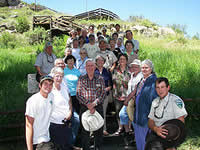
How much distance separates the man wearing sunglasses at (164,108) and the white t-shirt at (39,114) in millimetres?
1629

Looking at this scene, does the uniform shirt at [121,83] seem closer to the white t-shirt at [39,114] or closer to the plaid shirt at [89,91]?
the plaid shirt at [89,91]

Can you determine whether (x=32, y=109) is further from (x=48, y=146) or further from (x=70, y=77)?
(x=70, y=77)

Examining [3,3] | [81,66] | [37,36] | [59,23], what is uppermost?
[3,3]

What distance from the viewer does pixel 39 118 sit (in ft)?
9.15

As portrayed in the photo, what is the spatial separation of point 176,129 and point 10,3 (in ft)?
172

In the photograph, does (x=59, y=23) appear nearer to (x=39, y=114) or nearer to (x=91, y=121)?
(x=91, y=121)

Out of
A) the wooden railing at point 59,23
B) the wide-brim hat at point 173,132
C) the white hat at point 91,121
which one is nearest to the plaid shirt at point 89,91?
the white hat at point 91,121

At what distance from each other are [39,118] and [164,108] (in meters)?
1.84

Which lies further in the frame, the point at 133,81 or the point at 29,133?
the point at 133,81

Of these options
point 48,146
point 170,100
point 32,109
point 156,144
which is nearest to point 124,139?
point 156,144

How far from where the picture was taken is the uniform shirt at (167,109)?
9.97ft

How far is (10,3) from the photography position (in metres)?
47.4

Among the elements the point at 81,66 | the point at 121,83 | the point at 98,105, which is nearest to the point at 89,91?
the point at 98,105

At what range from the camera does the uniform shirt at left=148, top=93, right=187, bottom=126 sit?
9.97ft
